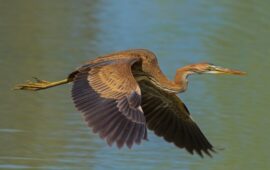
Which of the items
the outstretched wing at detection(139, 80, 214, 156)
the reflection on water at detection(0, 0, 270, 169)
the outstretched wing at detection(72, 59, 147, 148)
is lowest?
the reflection on water at detection(0, 0, 270, 169)

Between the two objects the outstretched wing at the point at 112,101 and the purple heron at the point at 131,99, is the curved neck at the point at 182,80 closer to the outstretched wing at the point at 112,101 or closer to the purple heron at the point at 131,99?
the purple heron at the point at 131,99

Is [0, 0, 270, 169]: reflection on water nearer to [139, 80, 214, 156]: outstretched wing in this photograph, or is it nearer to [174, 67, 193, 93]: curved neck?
[139, 80, 214, 156]: outstretched wing

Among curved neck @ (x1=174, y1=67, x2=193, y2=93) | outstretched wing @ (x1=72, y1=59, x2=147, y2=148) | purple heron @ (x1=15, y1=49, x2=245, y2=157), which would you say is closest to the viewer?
outstretched wing @ (x1=72, y1=59, x2=147, y2=148)

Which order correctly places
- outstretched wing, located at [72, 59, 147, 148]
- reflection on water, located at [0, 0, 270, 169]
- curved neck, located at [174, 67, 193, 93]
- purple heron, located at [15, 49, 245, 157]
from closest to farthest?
outstretched wing, located at [72, 59, 147, 148] → purple heron, located at [15, 49, 245, 157] → curved neck, located at [174, 67, 193, 93] → reflection on water, located at [0, 0, 270, 169]

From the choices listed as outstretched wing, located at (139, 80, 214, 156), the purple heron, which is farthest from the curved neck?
outstretched wing, located at (139, 80, 214, 156)

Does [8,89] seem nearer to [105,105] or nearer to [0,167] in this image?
[0,167]

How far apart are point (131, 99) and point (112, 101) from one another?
0.53 ft

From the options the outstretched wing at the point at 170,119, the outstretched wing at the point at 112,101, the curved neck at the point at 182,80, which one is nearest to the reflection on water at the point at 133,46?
the outstretched wing at the point at 170,119

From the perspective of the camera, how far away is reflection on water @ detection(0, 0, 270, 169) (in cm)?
1120

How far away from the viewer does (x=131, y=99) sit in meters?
8.95

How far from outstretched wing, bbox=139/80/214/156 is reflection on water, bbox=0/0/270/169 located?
0.51 m

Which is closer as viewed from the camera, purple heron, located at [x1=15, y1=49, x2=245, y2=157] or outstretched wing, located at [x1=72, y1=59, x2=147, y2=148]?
outstretched wing, located at [x1=72, y1=59, x2=147, y2=148]

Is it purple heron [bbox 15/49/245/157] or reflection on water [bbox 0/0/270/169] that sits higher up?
purple heron [bbox 15/49/245/157]

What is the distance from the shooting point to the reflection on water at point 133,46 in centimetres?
1120
